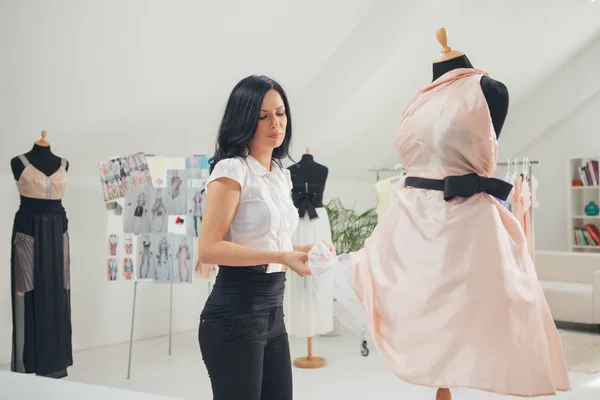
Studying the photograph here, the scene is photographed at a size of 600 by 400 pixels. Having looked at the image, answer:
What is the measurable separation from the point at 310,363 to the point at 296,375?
0.86 ft

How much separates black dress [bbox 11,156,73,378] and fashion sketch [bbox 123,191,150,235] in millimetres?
441

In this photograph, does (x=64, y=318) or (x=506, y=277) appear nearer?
(x=506, y=277)

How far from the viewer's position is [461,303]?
5.15 ft

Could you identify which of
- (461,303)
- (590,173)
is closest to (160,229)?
(461,303)

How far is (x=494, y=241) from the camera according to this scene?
160cm

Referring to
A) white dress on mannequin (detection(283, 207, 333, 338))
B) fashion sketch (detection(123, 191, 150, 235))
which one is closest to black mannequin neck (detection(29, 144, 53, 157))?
fashion sketch (detection(123, 191, 150, 235))

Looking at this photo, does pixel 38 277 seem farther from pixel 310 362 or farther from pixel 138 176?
pixel 310 362

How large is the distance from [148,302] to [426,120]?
4.52 m

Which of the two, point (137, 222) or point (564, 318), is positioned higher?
point (137, 222)

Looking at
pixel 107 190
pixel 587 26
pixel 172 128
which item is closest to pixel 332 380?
pixel 107 190

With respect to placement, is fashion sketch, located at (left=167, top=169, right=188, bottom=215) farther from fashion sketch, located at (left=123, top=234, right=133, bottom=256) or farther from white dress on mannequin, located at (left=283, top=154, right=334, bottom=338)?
white dress on mannequin, located at (left=283, top=154, right=334, bottom=338)

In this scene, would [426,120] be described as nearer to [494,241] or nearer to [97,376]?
[494,241]

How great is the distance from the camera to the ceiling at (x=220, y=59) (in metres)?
4.10

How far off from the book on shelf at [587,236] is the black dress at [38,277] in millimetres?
Answer: 5643
